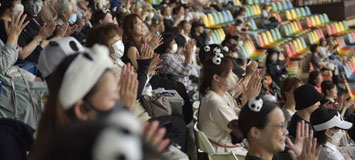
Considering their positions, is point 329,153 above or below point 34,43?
below

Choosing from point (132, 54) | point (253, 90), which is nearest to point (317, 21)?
point (253, 90)

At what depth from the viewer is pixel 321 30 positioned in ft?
46.8

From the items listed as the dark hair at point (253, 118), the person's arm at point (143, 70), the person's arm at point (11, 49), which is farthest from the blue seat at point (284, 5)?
the dark hair at point (253, 118)

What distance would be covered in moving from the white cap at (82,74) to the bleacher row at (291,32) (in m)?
7.51

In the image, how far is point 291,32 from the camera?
46.2 ft

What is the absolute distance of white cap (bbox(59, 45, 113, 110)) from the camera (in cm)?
147

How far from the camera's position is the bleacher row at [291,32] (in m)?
10.7

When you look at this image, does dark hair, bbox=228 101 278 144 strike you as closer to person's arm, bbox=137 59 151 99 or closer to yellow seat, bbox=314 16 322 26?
person's arm, bbox=137 59 151 99

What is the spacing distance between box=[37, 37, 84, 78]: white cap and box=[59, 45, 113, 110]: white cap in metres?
0.59

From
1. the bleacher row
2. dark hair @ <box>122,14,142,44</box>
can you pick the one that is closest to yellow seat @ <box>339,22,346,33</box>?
the bleacher row

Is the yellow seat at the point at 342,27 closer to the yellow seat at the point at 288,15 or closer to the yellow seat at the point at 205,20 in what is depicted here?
the yellow seat at the point at 288,15

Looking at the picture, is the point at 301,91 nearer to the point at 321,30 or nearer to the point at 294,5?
the point at 321,30

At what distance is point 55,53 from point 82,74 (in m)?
0.68

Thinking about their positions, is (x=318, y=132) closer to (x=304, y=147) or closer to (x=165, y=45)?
(x=304, y=147)
